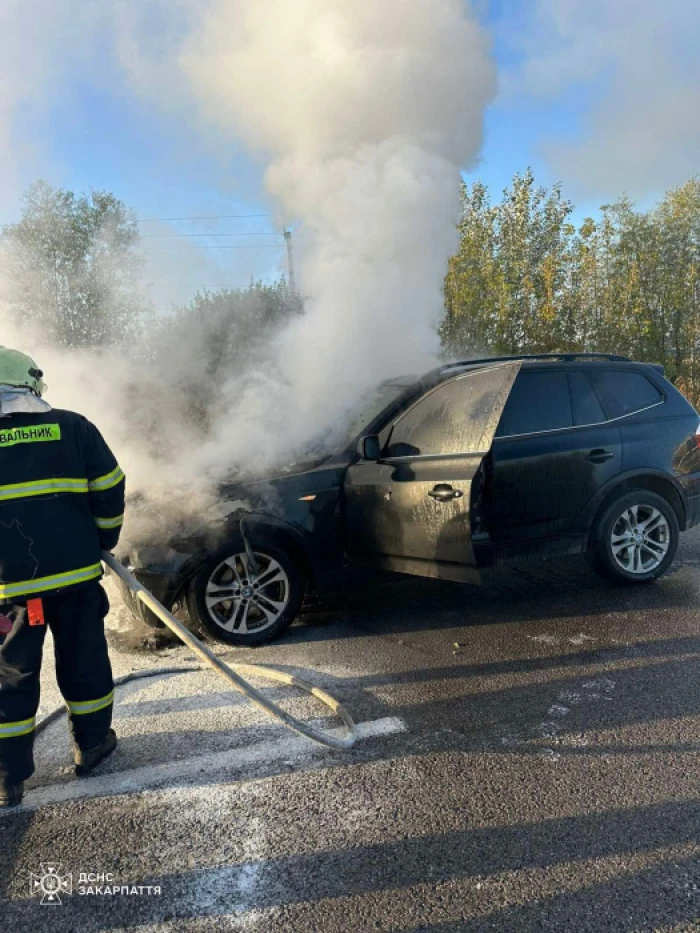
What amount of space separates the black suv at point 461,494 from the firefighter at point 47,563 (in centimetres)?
116

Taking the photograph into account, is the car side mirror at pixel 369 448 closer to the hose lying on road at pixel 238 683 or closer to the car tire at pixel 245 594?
the car tire at pixel 245 594

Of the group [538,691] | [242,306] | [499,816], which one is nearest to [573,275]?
[242,306]

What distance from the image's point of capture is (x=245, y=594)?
14.1ft

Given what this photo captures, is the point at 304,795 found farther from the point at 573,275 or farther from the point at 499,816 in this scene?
the point at 573,275

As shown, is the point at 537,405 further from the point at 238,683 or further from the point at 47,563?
the point at 47,563

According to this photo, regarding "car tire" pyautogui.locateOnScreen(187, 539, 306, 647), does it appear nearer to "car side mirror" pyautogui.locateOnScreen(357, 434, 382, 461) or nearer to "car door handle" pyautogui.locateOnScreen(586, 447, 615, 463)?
"car side mirror" pyautogui.locateOnScreen(357, 434, 382, 461)

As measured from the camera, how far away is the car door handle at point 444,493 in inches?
160

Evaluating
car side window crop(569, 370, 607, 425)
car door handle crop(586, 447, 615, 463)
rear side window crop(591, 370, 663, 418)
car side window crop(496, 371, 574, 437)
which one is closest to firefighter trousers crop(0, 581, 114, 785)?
car side window crop(496, 371, 574, 437)

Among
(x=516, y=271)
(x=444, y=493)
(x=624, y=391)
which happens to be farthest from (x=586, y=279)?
(x=444, y=493)

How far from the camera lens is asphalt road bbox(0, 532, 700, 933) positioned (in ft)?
6.93

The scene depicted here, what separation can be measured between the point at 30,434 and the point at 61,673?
3.56ft

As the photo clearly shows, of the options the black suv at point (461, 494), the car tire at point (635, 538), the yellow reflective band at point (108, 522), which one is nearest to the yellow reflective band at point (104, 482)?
the yellow reflective band at point (108, 522)

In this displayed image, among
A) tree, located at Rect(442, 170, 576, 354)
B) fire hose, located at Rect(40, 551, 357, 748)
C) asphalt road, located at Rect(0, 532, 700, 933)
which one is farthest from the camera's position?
tree, located at Rect(442, 170, 576, 354)

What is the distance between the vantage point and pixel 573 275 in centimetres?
1333
